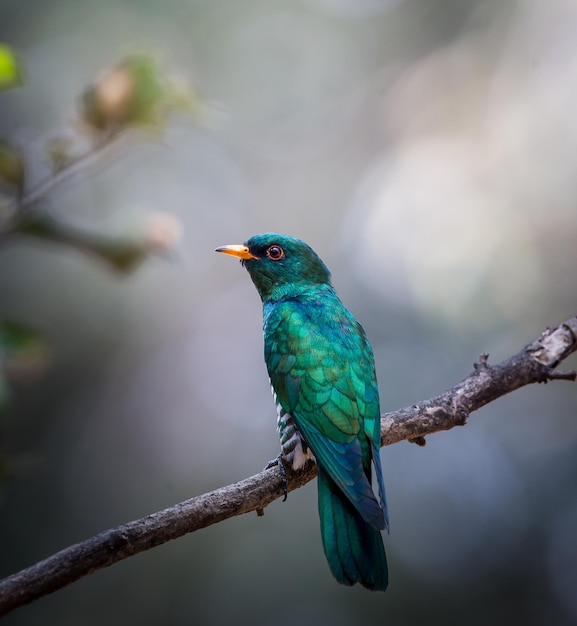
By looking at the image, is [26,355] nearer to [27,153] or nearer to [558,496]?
[27,153]

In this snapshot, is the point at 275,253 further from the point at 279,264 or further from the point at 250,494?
the point at 250,494

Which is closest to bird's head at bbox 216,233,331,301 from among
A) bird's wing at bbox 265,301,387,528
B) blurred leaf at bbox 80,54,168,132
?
bird's wing at bbox 265,301,387,528

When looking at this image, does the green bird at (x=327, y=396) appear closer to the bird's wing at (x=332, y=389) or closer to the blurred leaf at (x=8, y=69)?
the bird's wing at (x=332, y=389)

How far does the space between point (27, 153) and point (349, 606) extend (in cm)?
505

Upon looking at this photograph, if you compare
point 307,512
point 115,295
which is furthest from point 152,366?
point 307,512

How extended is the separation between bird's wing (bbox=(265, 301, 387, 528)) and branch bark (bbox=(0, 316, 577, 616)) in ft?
0.49

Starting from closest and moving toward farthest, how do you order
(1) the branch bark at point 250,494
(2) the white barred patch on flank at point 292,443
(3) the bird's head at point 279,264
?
1. (1) the branch bark at point 250,494
2. (2) the white barred patch on flank at point 292,443
3. (3) the bird's head at point 279,264

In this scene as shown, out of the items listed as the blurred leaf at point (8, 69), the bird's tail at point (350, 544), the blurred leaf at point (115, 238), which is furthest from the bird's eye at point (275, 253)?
the blurred leaf at point (8, 69)

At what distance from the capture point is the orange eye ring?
15.1 feet

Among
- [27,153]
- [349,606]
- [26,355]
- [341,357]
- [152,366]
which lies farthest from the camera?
[152,366]

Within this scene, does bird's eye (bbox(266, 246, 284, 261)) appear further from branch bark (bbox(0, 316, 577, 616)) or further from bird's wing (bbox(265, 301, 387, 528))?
branch bark (bbox(0, 316, 577, 616))

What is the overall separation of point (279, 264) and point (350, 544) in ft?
6.32

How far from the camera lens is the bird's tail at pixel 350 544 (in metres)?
3.09

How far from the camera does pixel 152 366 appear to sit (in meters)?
7.70
